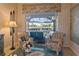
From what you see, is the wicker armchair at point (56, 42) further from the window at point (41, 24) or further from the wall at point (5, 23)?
the wall at point (5, 23)

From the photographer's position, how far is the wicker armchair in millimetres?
1479

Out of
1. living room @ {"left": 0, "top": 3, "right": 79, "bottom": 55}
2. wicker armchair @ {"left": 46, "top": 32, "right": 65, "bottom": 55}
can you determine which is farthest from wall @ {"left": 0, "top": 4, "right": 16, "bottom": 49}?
wicker armchair @ {"left": 46, "top": 32, "right": 65, "bottom": 55}

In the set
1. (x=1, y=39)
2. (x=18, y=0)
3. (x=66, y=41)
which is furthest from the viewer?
(x=66, y=41)

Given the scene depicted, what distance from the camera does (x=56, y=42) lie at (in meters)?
1.58

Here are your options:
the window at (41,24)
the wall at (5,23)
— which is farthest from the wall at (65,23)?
the wall at (5,23)

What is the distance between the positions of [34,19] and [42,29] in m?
0.15

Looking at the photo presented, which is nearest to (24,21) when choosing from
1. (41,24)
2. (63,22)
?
(41,24)

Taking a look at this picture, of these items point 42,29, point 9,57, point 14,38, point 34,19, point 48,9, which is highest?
point 48,9

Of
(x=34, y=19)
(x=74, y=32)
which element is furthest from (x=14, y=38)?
(x=74, y=32)

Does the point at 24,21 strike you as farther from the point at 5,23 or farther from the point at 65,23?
the point at 65,23

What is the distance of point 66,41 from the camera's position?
149 cm

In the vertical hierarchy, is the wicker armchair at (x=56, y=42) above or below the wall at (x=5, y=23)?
below

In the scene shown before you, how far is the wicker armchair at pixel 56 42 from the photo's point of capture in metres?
1.48

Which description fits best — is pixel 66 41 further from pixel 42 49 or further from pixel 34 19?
Result: pixel 34 19
